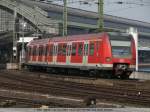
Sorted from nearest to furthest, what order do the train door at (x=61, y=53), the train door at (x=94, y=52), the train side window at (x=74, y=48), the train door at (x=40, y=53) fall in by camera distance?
the train door at (x=94, y=52)
the train side window at (x=74, y=48)
the train door at (x=61, y=53)
the train door at (x=40, y=53)

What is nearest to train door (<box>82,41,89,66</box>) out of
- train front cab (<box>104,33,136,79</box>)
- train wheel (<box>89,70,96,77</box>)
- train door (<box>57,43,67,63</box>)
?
train wheel (<box>89,70,96,77</box>)

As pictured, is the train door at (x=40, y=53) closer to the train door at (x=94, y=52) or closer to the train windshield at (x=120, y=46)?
→ the train door at (x=94, y=52)

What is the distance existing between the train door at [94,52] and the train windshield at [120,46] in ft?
3.22

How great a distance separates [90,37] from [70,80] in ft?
9.89

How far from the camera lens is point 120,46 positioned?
99.6 feet

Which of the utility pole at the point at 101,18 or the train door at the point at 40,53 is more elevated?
the utility pole at the point at 101,18

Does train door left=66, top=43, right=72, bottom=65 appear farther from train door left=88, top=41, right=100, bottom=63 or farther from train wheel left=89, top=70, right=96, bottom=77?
train door left=88, top=41, right=100, bottom=63

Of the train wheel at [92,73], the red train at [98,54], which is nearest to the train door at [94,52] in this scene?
the red train at [98,54]

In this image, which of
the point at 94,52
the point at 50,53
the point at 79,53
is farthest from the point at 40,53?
the point at 94,52

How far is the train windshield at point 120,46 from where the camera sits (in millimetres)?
30156

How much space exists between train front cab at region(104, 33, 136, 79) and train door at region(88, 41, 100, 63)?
84cm

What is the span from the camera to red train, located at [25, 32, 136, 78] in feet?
98.4

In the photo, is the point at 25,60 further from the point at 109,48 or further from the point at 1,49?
the point at 1,49

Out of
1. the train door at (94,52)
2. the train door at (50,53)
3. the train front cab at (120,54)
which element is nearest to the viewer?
the train front cab at (120,54)
